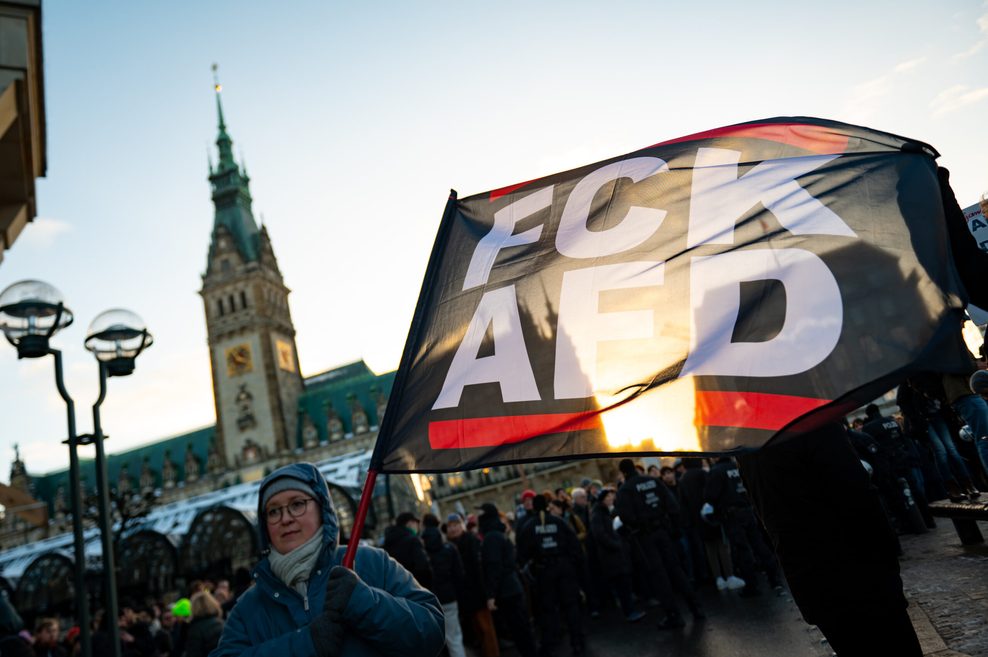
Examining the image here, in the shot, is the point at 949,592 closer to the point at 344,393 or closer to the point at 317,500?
the point at 317,500

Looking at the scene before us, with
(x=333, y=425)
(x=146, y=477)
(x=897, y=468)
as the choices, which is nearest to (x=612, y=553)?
(x=897, y=468)

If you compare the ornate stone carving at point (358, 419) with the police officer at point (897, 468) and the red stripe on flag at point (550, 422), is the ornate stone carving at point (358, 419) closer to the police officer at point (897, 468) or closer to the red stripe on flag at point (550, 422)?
the police officer at point (897, 468)

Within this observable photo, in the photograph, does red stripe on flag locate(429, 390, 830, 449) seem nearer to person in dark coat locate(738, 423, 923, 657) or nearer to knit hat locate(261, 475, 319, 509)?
person in dark coat locate(738, 423, 923, 657)

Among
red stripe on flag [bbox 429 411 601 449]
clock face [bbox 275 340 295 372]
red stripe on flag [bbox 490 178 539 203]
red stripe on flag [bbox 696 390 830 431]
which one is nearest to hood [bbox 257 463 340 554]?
red stripe on flag [bbox 429 411 601 449]

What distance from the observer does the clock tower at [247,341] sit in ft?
208

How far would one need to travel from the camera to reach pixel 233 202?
240ft

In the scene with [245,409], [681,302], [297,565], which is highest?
[245,409]

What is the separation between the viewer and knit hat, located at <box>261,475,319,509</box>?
8.95 ft

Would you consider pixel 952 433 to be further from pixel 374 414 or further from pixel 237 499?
pixel 374 414

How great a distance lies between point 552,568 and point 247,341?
203ft

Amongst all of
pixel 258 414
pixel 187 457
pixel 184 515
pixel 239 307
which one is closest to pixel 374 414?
pixel 258 414

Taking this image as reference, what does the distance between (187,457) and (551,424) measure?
76784mm

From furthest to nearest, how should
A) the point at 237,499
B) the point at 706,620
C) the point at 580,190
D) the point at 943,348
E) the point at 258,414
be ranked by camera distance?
the point at 258,414, the point at 237,499, the point at 706,620, the point at 580,190, the point at 943,348

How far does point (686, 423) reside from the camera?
8.99 feet
